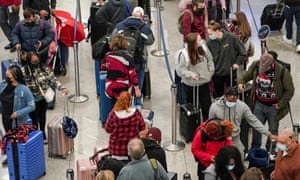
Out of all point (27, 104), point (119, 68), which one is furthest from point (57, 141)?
point (119, 68)

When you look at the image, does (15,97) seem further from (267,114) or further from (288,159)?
(288,159)

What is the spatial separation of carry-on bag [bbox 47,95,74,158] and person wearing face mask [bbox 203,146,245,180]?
9.53 ft

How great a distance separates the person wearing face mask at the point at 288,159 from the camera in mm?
7906

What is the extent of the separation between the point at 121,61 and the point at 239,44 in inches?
65.4

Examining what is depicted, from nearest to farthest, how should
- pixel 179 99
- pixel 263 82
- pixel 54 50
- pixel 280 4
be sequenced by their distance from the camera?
pixel 263 82
pixel 179 99
pixel 54 50
pixel 280 4

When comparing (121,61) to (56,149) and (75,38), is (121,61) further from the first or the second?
(75,38)

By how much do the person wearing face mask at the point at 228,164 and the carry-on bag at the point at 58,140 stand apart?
114 inches

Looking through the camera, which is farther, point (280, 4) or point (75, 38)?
point (280, 4)

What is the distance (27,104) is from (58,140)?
0.76m

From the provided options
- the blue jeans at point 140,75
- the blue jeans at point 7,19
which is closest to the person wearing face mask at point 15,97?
the blue jeans at point 140,75

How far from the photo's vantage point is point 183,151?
1054 cm

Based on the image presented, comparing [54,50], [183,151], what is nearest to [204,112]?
[183,151]

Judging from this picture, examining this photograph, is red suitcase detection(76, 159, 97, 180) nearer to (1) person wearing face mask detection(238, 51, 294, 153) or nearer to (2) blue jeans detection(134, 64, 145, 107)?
(2) blue jeans detection(134, 64, 145, 107)

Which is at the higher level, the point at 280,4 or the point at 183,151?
the point at 280,4
